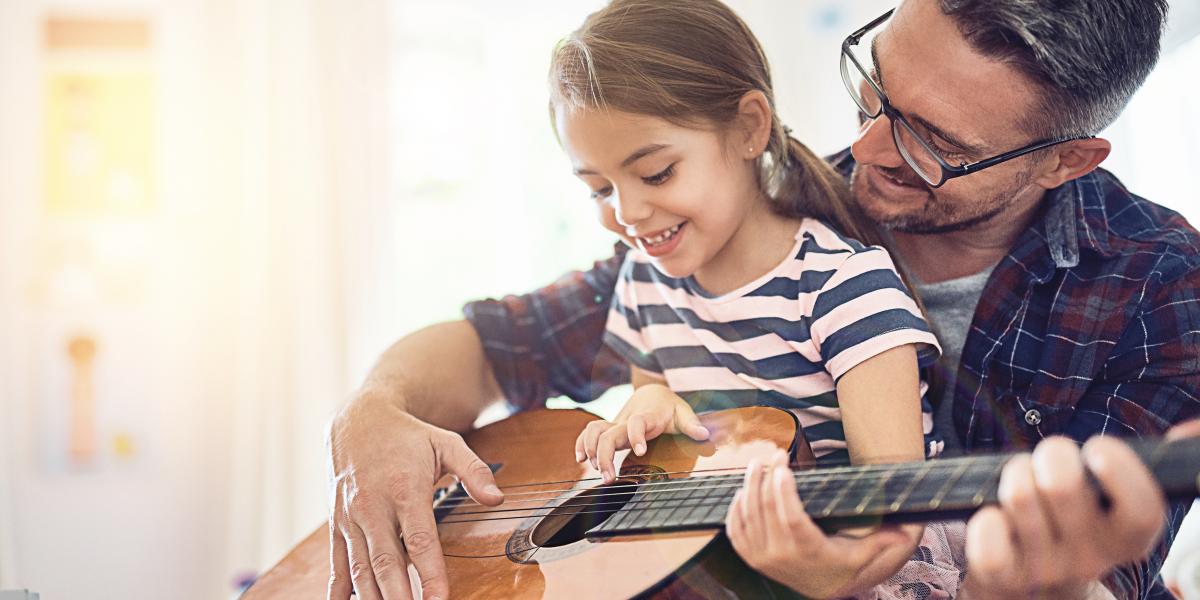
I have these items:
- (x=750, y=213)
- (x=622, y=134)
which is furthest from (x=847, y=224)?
(x=622, y=134)

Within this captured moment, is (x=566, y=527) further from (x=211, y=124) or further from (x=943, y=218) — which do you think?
(x=211, y=124)

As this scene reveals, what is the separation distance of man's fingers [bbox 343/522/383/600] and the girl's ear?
0.65 m

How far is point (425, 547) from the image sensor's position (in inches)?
39.9

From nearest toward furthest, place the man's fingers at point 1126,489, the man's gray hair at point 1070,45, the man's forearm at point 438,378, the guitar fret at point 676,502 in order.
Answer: the man's fingers at point 1126,489
the guitar fret at point 676,502
the man's gray hair at point 1070,45
the man's forearm at point 438,378

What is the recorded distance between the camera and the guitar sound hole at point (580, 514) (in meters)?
0.97

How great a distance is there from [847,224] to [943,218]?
0.13m

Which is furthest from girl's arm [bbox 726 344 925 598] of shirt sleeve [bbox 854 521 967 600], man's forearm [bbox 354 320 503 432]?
man's forearm [bbox 354 320 503 432]

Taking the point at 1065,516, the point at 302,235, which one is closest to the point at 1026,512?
the point at 1065,516

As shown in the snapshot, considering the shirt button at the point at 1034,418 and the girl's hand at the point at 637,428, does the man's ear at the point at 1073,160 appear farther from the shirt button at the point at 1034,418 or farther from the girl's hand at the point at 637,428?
the girl's hand at the point at 637,428

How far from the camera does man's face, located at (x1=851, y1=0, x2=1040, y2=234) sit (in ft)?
3.69

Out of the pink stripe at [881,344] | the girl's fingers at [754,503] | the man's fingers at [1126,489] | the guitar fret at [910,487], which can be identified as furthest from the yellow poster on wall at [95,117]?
the man's fingers at [1126,489]

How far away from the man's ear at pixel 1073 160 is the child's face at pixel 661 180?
39cm

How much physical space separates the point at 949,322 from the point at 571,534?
0.60 meters

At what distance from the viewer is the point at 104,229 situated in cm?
254
